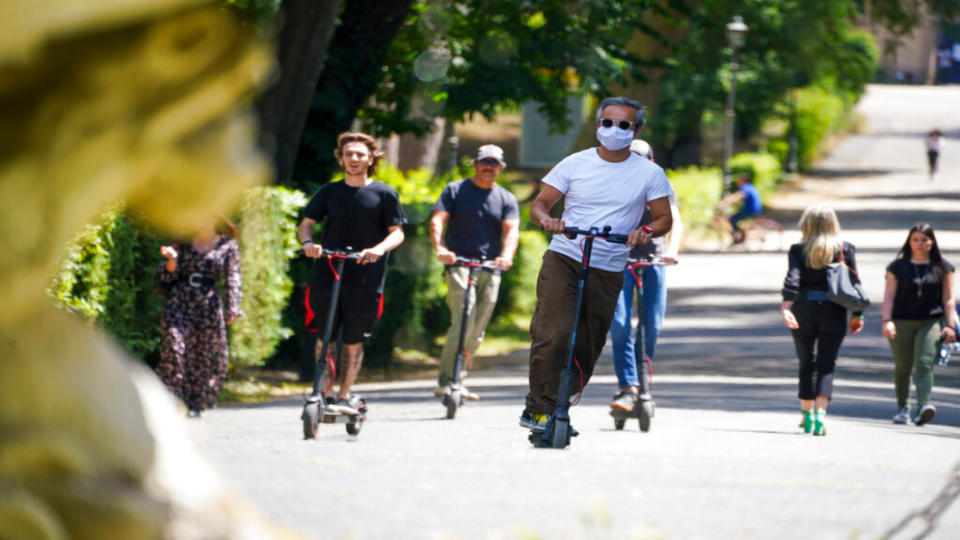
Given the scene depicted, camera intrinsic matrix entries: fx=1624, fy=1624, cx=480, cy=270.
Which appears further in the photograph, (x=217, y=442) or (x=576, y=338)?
(x=576, y=338)

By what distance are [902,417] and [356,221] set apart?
474cm

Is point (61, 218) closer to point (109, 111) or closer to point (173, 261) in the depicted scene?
point (109, 111)

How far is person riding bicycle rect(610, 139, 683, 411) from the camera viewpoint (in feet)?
35.1

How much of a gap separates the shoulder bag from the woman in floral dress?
4152mm

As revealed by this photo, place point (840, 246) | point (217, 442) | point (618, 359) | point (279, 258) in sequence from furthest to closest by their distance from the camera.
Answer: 1. point (279, 258)
2. point (840, 246)
3. point (618, 359)
4. point (217, 442)

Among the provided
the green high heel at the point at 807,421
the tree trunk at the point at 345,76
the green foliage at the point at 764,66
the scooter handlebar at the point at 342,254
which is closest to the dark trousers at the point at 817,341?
the green high heel at the point at 807,421

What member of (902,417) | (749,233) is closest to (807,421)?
(902,417)

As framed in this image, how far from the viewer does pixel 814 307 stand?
1149 centimetres

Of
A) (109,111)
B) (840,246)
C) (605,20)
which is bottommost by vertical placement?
(840,246)

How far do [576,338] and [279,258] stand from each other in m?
6.81

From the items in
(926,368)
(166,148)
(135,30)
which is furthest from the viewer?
(926,368)

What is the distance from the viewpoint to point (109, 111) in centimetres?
273

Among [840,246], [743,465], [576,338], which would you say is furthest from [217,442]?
[840,246]

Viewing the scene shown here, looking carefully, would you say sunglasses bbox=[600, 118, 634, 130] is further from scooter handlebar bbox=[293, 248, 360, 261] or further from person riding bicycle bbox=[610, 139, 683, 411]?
scooter handlebar bbox=[293, 248, 360, 261]
